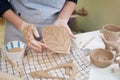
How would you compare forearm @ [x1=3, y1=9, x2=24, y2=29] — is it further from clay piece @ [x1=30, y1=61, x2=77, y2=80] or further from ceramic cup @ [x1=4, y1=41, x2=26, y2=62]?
clay piece @ [x1=30, y1=61, x2=77, y2=80]

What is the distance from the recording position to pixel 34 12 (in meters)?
1.02

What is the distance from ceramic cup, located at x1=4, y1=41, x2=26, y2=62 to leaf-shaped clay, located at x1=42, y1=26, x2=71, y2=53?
0.11 metres

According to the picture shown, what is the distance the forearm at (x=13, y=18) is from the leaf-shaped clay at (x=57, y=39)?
0.59 feet

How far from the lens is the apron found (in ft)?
3.35

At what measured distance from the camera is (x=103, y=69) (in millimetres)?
797

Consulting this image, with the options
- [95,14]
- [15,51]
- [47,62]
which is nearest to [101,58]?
[47,62]

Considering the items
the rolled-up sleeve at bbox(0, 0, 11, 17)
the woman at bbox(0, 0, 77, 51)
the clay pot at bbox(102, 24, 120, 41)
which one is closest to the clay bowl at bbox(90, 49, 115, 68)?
the clay pot at bbox(102, 24, 120, 41)

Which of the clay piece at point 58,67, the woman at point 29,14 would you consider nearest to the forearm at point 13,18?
the woman at point 29,14

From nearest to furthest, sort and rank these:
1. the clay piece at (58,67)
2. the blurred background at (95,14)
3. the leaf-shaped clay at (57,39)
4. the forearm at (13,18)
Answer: the clay piece at (58,67) < the leaf-shaped clay at (57,39) < the forearm at (13,18) < the blurred background at (95,14)

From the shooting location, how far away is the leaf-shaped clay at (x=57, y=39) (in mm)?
838

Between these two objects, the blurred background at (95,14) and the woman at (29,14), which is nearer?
the woman at (29,14)

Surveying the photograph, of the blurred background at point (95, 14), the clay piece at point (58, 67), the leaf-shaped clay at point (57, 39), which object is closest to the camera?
the clay piece at point (58, 67)

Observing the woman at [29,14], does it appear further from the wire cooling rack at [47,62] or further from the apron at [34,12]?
the wire cooling rack at [47,62]

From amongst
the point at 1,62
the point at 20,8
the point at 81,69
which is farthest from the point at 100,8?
the point at 1,62
